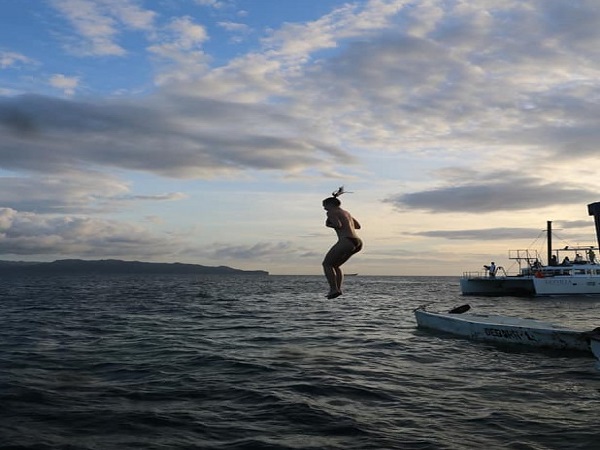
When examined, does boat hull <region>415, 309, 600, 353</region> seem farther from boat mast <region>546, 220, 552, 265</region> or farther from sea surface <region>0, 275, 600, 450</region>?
boat mast <region>546, 220, 552, 265</region>

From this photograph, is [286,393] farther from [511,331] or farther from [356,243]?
[511,331]

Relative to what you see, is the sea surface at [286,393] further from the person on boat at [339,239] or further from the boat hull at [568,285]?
Result: the boat hull at [568,285]

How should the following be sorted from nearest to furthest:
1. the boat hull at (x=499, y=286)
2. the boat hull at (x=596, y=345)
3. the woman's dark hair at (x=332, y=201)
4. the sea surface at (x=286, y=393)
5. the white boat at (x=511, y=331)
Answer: the woman's dark hair at (x=332, y=201) < the sea surface at (x=286, y=393) < the boat hull at (x=596, y=345) < the white boat at (x=511, y=331) < the boat hull at (x=499, y=286)

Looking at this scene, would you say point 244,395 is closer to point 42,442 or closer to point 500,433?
point 42,442

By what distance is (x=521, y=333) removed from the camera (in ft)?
92.7

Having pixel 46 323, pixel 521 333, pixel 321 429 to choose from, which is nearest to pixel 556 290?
pixel 521 333

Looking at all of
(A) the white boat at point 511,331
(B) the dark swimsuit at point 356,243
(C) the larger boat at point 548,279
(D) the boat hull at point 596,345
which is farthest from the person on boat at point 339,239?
(C) the larger boat at point 548,279

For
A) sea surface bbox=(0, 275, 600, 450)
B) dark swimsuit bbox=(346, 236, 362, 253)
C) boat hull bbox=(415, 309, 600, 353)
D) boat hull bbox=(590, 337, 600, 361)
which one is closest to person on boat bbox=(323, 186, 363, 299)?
dark swimsuit bbox=(346, 236, 362, 253)

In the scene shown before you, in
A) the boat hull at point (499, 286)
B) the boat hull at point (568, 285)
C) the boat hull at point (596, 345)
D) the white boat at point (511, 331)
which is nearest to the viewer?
the boat hull at point (596, 345)

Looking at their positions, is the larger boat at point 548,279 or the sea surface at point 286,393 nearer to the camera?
the sea surface at point 286,393

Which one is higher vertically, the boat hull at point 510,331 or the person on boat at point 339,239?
the person on boat at point 339,239

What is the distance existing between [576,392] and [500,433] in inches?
256

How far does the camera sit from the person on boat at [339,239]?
8594mm

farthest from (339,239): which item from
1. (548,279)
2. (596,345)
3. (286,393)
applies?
(548,279)
